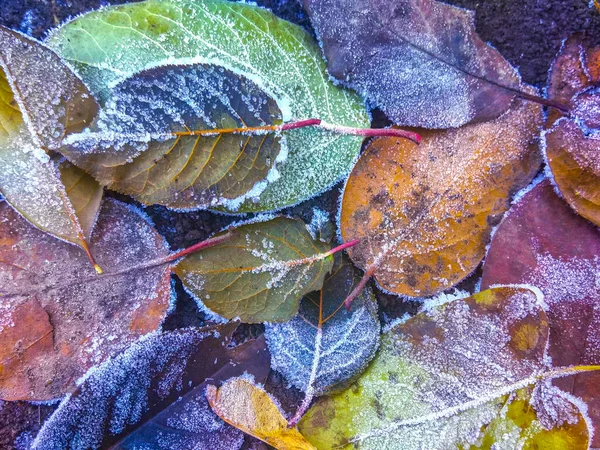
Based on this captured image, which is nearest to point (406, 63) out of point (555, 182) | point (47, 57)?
point (555, 182)

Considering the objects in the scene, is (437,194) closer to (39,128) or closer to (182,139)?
(182,139)

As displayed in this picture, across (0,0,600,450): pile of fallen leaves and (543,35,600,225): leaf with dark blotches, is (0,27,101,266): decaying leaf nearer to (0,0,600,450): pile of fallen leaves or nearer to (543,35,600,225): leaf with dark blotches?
(0,0,600,450): pile of fallen leaves

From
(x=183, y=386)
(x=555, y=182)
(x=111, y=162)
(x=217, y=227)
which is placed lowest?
(x=183, y=386)

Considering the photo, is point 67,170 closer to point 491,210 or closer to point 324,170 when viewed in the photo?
point 324,170

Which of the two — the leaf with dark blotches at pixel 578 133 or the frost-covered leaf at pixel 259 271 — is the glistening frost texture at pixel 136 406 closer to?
the frost-covered leaf at pixel 259 271

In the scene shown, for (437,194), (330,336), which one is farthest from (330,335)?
(437,194)

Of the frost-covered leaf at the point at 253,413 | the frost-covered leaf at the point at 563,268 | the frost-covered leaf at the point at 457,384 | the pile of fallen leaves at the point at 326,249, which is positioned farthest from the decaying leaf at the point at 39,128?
the frost-covered leaf at the point at 563,268

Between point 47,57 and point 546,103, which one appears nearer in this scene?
point 47,57

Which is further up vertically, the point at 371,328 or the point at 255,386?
the point at 371,328
